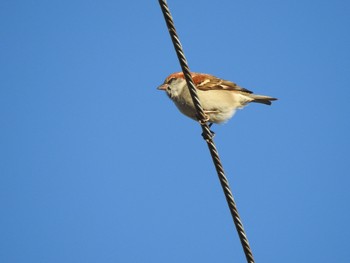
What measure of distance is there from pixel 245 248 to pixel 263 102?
374 cm

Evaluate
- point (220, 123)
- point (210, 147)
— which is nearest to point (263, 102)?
point (220, 123)

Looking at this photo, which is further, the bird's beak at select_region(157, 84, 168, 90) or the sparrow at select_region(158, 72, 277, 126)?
the bird's beak at select_region(157, 84, 168, 90)

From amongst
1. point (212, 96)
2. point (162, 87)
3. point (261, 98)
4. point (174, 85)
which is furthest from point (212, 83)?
point (261, 98)

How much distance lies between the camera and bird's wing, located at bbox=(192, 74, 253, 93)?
631 centimetres

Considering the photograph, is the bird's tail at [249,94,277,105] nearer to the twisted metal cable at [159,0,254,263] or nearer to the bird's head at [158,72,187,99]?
the bird's head at [158,72,187,99]

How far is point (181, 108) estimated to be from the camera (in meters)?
6.09

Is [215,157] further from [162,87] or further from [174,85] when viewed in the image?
[162,87]

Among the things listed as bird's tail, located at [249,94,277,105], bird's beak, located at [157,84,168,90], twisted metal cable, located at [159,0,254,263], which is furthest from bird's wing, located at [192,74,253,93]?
twisted metal cable, located at [159,0,254,263]

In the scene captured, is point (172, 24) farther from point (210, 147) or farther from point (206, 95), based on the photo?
point (206, 95)

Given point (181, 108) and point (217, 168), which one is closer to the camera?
point (217, 168)

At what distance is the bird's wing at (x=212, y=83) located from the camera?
6312 mm

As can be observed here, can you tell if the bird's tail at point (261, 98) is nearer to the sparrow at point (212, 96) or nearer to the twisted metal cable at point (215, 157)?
the sparrow at point (212, 96)

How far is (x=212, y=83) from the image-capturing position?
6414 mm

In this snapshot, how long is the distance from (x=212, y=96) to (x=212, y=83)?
287 millimetres
